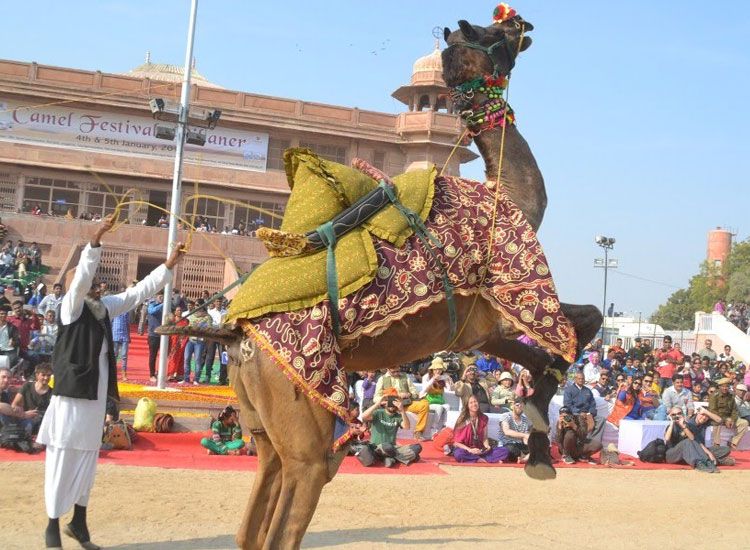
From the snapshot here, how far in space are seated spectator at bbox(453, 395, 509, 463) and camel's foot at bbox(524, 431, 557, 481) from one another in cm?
842

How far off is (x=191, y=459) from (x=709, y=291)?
74.2 m

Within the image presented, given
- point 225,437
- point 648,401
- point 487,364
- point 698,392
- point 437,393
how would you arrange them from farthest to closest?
point 698,392
point 487,364
point 648,401
point 437,393
point 225,437

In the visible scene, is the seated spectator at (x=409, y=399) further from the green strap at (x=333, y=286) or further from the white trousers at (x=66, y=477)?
the green strap at (x=333, y=286)

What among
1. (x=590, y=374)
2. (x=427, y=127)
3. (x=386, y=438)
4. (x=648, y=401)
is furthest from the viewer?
(x=427, y=127)

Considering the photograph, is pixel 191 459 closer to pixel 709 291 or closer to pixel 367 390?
pixel 367 390

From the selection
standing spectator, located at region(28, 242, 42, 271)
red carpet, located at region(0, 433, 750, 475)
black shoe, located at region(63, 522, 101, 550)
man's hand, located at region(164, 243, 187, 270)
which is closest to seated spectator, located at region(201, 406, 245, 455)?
red carpet, located at region(0, 433, 750, 475)

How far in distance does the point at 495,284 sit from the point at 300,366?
121cm

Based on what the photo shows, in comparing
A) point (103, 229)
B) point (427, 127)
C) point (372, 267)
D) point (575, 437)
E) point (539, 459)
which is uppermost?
point (427, 127)

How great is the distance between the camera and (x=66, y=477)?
21.4ft

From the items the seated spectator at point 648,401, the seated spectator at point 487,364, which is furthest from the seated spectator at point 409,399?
the seated spectator at point 487,364

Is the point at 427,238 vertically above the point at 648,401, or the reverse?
the point at 427,238

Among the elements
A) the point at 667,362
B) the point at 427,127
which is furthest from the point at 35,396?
the point at 427,127

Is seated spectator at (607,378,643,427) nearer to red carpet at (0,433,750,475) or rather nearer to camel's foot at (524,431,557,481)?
red carpet at (0,433,750,475)

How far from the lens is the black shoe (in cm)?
660
